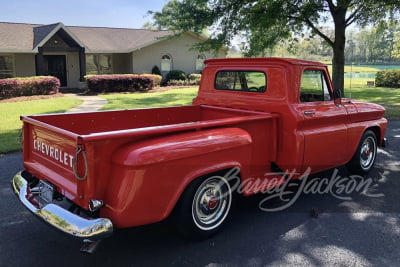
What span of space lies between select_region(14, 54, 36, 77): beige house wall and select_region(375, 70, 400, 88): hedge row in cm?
2302

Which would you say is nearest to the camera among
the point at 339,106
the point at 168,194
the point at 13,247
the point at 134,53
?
the point at 168,194

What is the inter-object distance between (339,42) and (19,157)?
11.4m

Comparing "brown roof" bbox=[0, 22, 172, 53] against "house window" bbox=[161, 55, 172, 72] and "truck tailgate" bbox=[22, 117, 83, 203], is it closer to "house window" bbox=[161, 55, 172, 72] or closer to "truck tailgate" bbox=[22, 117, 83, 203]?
"house window" bbox=[161, 55, 172, 72]

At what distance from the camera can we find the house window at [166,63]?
28.1m

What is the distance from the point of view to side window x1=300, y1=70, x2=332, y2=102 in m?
4.75

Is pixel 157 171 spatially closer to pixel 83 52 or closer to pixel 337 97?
pixel 337 97

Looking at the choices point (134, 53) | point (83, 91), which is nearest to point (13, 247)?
point (83, 91)

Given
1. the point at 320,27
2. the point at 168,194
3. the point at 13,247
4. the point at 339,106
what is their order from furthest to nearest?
the point at 320,27 < the point at 339,106 < the point at 13,247 < the point at 168,194

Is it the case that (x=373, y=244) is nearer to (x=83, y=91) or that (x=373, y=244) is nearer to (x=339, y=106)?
(x=339, y=106)

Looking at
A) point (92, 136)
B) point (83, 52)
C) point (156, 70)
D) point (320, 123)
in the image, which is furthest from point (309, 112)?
point (156, 70)

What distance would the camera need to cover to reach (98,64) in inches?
1043

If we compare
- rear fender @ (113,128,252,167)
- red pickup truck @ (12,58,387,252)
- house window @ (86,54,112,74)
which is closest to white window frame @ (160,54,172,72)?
house window @ (86,54,112,74)

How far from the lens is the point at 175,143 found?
11.0 feet

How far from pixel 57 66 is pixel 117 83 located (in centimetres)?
570
